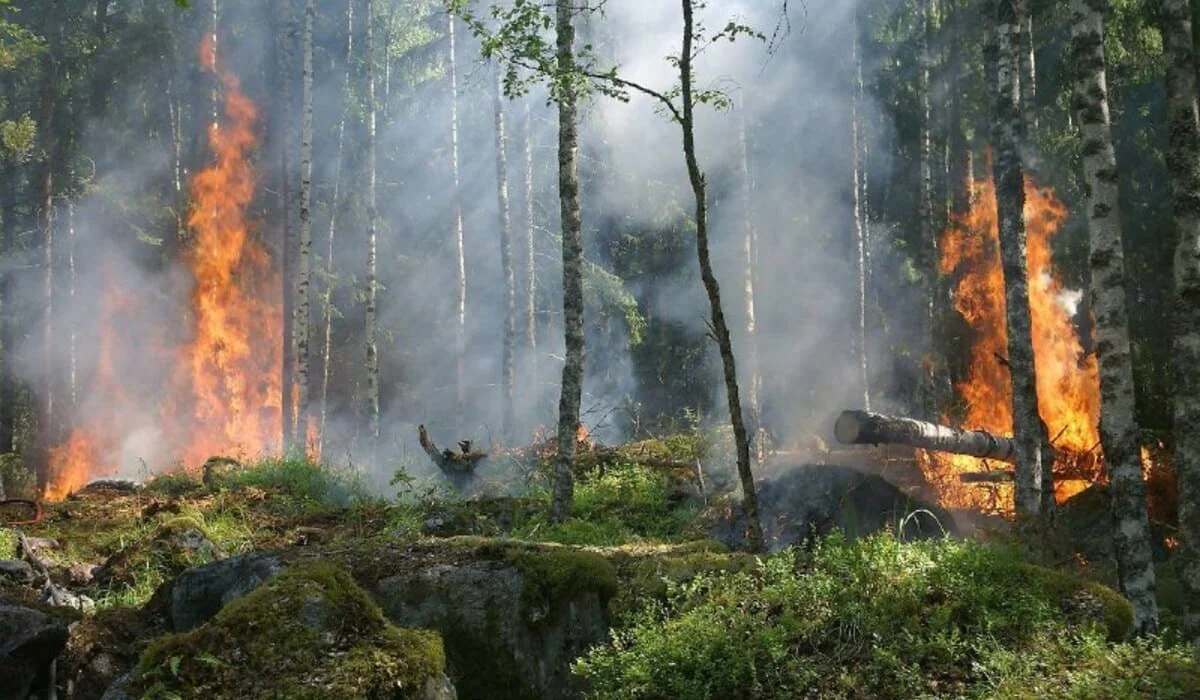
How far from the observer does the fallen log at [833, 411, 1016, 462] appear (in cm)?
1378

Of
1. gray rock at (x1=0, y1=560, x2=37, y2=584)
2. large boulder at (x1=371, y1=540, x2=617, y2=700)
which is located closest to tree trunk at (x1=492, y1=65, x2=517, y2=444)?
gray rock at (x1=0, y1=560, x2=37, y2=584)

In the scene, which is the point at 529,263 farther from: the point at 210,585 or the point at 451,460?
the point at 210,585

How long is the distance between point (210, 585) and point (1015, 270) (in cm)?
988

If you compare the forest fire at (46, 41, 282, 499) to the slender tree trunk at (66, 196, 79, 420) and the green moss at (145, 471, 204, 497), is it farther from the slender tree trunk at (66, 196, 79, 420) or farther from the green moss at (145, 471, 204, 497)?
the green moss at (145, 471, 204, 497)

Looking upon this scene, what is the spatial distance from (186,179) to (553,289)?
13.1 m

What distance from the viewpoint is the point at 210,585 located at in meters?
6.76

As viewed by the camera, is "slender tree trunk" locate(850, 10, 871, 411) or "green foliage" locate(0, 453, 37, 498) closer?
"green foliage" locate(0, 453, 37, 498)

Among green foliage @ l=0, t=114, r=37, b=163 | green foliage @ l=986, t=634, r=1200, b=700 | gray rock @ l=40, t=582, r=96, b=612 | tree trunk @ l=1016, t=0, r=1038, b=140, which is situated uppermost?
green foliage @ l=0, t=114, r=37, b=163

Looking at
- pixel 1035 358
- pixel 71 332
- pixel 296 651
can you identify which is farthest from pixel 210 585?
pixel 71 332

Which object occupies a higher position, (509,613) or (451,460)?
(451,460)

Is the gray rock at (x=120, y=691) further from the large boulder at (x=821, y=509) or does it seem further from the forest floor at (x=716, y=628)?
the large boulder at (x=821, y=509)

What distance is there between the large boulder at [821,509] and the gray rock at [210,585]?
673cm

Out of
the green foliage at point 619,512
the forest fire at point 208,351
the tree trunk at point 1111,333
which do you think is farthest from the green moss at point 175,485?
the tree trunk at point 1111,333

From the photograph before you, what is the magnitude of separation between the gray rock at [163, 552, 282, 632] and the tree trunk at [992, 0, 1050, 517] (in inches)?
336
